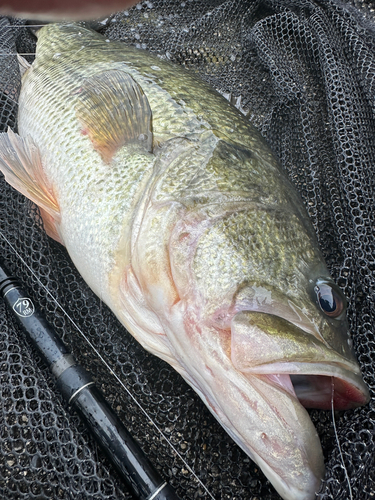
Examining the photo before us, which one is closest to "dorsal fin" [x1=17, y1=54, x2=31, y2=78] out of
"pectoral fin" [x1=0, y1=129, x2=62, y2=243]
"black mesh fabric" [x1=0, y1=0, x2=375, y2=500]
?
"black mesh fabric" [x1=0, y1=0, x2=375, y2=500]

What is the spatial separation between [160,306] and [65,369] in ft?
1.91

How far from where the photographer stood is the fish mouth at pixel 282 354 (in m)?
1.22

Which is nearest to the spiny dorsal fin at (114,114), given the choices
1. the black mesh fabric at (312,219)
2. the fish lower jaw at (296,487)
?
the black mesh fabric at (312,219)

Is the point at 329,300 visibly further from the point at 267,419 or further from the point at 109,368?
the point at 109,368

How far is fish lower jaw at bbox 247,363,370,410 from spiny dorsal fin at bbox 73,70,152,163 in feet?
3.53

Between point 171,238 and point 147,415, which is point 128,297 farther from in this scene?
point 147,415

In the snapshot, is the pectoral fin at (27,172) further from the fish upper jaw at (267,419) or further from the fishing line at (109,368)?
the fish upper jaw at (267,419)

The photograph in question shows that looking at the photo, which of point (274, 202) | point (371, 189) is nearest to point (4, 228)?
point (274, 202)

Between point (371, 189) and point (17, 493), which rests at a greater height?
point (371, 189)

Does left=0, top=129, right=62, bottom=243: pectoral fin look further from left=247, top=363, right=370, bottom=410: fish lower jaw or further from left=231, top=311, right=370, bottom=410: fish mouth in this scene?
left=247, top=363, right=370, bottom=410: fish lower jaw

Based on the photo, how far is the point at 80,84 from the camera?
206 cm

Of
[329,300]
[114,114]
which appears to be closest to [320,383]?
[329,300]

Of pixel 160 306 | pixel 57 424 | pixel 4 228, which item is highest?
pixel 160 306

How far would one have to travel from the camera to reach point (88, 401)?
1.61 meters
